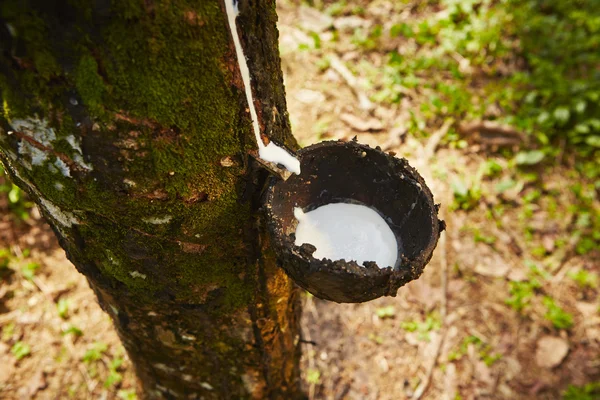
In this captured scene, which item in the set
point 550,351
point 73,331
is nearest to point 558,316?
point 550,351

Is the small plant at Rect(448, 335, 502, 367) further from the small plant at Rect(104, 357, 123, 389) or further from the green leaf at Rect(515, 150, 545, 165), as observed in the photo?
the small plant at Rect(104, 357, 123, 389)

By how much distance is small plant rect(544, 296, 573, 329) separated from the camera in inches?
121

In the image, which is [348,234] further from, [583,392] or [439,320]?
[583,392]

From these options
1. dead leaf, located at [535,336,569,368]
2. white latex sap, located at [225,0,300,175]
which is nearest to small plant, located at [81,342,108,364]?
white latex sap, located at [225,0,300,175]

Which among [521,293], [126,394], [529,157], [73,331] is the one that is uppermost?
[529,157]

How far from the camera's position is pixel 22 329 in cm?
288

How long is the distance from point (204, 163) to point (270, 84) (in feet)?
0.97

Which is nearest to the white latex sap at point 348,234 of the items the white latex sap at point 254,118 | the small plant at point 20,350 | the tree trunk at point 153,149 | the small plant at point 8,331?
the tree trunk at point 153,149

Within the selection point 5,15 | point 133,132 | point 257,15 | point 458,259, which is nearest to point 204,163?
point 133,132

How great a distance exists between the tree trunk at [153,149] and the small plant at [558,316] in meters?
2.52

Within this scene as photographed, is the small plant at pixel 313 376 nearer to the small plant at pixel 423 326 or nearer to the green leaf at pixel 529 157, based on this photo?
the small plant at pixel 423 326

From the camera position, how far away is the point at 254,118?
1.13 metres

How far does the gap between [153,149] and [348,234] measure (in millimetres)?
799

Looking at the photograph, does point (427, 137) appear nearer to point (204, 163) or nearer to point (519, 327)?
point (519, 327)
